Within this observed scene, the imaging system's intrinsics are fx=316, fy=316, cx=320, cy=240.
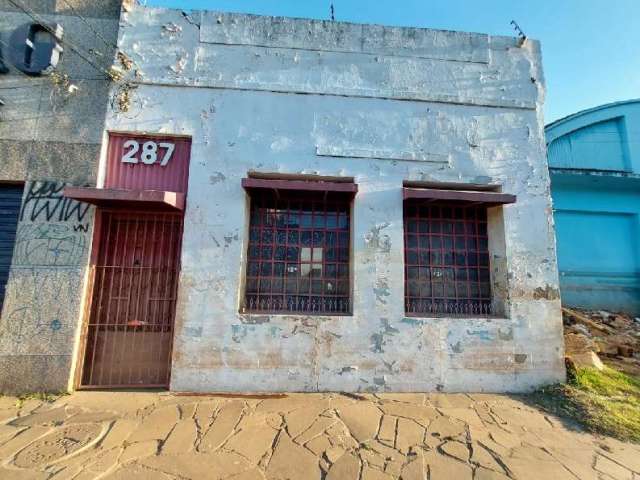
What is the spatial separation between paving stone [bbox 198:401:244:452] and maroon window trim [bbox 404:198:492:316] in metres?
2.57

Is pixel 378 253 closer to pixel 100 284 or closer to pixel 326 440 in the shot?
pixel 326 440

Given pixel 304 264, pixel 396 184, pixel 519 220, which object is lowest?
pixel 304 264

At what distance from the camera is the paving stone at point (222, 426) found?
2926mm

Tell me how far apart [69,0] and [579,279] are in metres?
10.9

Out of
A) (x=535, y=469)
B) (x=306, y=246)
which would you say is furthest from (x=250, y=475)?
(x=306, y=246)

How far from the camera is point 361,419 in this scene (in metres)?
3.41

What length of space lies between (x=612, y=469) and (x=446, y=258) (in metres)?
2.69

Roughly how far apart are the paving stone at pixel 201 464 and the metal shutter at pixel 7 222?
324 centimetres

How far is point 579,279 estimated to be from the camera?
23.9 feet

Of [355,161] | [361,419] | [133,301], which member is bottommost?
[361,419]

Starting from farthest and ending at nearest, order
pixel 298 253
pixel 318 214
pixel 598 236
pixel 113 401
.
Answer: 1. pixel 598 236
2. pixel 318 214
3. pixel 298 253
4. pixel 113 401

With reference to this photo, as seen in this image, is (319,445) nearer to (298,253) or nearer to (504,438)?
(504,438)

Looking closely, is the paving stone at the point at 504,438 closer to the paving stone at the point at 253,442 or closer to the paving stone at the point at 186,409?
the paving stone at the point at 253,442

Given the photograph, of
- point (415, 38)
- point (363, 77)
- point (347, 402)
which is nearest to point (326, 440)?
point (347, 402)
